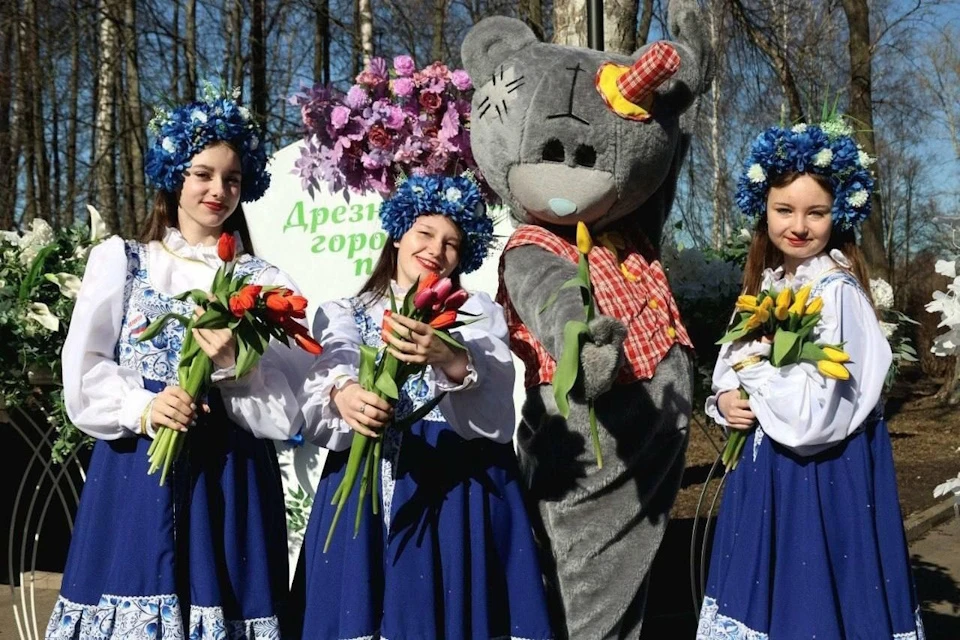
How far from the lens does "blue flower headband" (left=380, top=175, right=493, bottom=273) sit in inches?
123

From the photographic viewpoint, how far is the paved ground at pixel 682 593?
513 cm

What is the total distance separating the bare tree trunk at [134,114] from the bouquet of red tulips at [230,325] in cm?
939

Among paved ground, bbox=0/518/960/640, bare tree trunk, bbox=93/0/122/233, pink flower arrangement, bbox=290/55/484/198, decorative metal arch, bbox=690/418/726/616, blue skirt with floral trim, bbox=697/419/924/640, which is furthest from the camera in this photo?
bare tree trunk, bbox=93/0/122/233

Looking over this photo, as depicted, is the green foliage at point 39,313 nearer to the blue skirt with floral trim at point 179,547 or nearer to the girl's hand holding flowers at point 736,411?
the blue skirt with floral trim at point 179,547

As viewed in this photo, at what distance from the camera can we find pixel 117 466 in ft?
9.60

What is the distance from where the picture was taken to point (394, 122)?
362 centimetres

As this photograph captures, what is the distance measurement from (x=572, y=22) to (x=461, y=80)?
183cm

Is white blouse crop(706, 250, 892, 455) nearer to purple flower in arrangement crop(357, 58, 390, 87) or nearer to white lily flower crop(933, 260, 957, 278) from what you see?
white lily flower crop(933, 260, 957, 278)

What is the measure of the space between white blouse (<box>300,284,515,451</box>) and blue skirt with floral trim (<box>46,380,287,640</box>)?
0.21 m

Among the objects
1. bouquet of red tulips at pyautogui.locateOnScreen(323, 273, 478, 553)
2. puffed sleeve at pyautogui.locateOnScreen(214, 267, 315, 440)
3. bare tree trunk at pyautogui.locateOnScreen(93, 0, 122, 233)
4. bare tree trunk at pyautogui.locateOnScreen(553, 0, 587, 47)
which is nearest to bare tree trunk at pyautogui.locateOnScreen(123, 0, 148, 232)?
bare tree trunk at pyautogui.locateOnScreen(93, 0, 122, 233)

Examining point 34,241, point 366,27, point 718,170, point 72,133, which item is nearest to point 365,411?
point 34,241

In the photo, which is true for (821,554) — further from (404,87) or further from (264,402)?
(404,87)

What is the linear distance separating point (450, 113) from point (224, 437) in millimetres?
1376

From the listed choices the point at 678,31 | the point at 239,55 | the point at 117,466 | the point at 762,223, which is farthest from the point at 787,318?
the point at 239,55
